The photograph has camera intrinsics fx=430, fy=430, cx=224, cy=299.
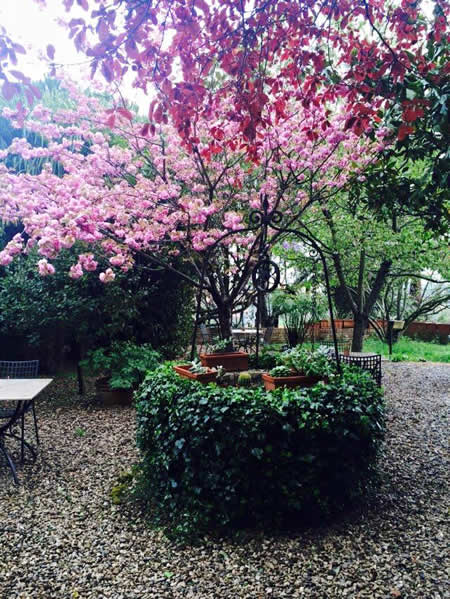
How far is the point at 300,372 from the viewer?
123 inches

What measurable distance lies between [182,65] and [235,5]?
0.47 metres

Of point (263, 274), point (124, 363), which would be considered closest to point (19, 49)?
point (263, 274)

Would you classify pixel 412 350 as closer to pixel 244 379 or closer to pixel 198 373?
pixel 244 379

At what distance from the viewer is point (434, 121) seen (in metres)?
2.70

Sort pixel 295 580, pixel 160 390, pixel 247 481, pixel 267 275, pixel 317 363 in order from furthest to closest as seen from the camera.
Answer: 1. pixel 267 275
2. pixel 317 363
3. pixel 160 390
4. pixel 247 481
5. pixel 295 580

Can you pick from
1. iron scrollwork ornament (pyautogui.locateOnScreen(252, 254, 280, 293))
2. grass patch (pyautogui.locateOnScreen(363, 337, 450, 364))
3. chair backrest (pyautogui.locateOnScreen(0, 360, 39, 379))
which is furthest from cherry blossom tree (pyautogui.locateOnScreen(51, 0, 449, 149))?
grass patch (pyautogui.locateOnScreen(363, 337, 450, 364))

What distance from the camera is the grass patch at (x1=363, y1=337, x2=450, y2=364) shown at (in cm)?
909

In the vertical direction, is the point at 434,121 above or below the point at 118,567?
above

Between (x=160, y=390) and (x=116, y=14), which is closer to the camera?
(x=116, y=14)

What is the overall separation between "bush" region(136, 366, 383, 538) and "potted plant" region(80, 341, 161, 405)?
280cm

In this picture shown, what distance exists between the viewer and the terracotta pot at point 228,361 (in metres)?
3.63

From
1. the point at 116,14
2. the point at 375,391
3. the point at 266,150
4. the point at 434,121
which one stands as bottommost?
the point at 375,391

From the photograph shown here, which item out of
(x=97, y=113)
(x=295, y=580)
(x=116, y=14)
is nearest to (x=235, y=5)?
(x=116, y=14)

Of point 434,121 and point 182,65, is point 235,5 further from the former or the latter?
point 434,121
